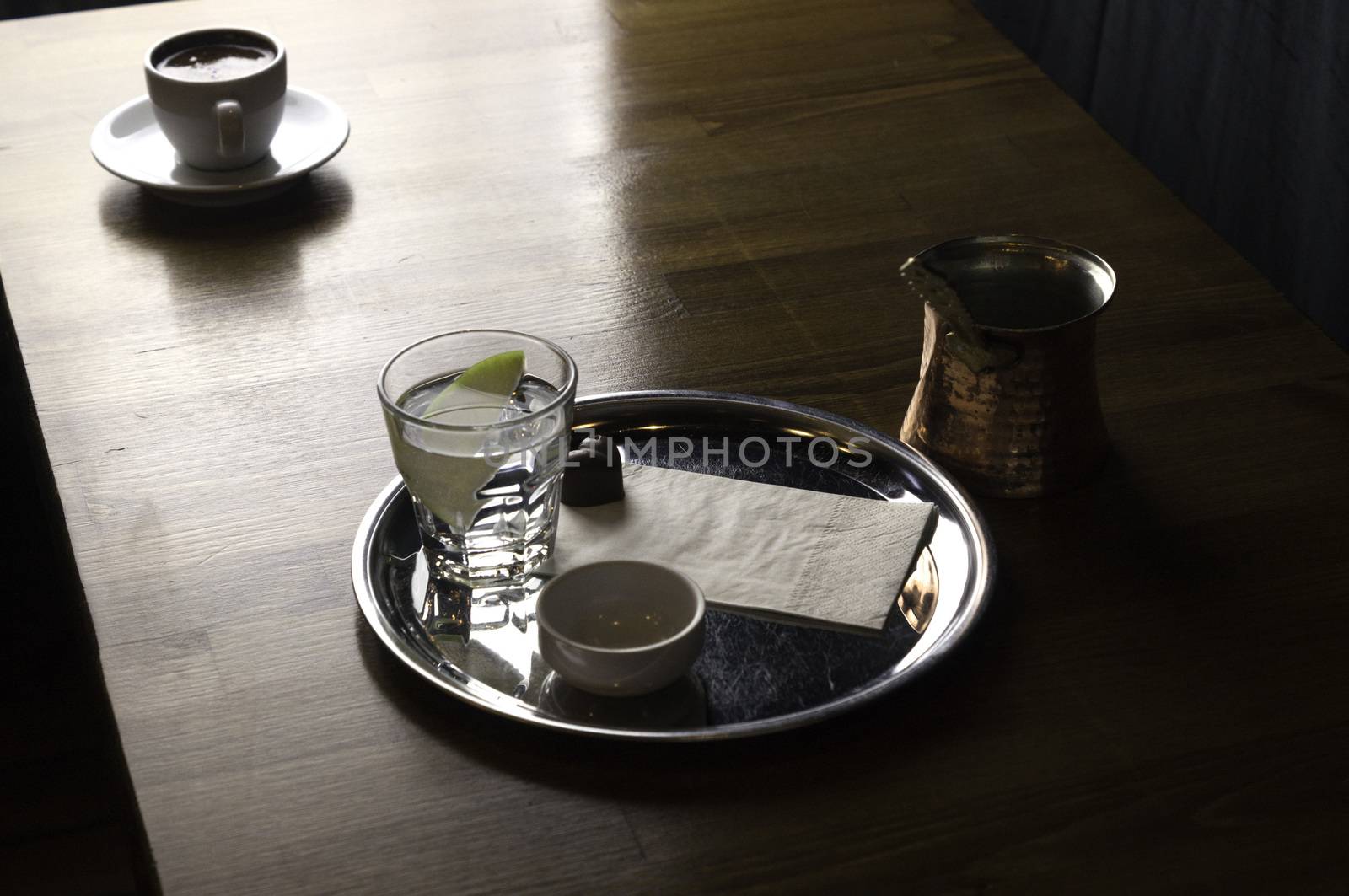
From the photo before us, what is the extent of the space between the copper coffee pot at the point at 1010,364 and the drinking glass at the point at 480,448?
0.21 metres

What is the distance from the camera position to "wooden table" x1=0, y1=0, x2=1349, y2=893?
0.59 m

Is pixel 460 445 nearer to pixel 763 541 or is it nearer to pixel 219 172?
pixel 763 541

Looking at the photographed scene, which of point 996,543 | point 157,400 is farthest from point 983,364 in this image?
point 157,400

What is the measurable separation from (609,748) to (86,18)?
1.15 m

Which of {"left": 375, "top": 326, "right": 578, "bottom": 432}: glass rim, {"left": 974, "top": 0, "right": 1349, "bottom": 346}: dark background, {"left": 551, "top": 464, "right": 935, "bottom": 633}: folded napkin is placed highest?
{"left": 375, "top": 326, "right": 578, "bottom": 432}: glass rim

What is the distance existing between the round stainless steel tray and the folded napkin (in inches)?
0.4

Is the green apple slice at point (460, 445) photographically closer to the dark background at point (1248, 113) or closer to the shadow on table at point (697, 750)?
the shadow on table at point (697, 750)

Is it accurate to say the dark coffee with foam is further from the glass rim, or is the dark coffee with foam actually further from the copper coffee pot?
the copper coffee pot

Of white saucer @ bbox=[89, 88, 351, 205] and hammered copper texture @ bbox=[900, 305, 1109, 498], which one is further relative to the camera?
white saucer @ bbox=[89, 88, 351, 205]

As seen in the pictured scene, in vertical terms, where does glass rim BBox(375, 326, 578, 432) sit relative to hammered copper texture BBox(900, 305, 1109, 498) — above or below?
above

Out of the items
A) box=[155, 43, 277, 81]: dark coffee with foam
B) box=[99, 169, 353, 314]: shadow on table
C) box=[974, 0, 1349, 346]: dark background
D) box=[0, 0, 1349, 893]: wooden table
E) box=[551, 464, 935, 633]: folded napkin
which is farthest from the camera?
box=[974, 0, 1349, 346]: dark background

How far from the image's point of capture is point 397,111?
1.27 metres

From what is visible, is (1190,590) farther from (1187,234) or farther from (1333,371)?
(1187,234)

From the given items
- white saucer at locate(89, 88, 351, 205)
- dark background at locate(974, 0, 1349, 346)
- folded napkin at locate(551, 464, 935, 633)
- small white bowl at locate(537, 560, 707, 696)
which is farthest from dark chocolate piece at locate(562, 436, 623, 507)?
dark background at locate(974, 0, 1349, 346)
